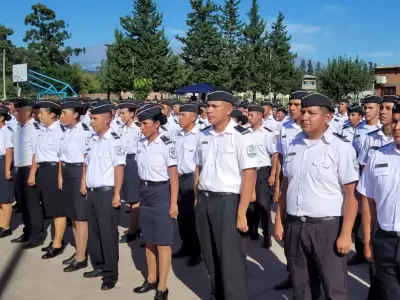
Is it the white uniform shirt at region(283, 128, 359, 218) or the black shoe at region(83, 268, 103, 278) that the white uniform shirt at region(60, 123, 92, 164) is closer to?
the black shoe at region(83, 268, 103, 278)

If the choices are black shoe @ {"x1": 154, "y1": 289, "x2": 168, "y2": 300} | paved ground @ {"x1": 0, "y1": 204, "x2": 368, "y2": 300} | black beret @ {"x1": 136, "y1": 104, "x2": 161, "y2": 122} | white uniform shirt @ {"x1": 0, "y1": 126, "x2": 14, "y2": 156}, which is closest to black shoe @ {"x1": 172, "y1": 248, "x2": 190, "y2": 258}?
paved ground @ {"x1": 0, "y1": 204, "x2": 368, "y2": 300}

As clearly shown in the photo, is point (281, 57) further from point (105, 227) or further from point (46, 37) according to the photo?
point (105, 227)

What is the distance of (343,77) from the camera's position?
37.1 metres

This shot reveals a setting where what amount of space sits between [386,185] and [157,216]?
2334 mm

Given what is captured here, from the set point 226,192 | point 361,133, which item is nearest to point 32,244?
point 226,192

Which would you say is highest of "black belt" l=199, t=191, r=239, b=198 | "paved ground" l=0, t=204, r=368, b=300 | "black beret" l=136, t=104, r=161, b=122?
"black beret" l=136, t=104, r=161, b=122

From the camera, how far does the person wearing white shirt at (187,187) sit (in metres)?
5.79

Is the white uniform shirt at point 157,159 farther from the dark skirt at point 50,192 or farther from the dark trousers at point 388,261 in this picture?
the dark trousers at point 388,261

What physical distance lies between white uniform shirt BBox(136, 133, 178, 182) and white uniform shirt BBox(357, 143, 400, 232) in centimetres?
211

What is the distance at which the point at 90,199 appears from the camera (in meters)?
4.88

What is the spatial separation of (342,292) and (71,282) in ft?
10.3

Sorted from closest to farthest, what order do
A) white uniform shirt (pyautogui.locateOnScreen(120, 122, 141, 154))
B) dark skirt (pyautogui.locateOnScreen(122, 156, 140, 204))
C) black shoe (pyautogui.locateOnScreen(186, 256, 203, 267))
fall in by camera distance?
black shoe (pyautogui.locateOnScreen(186, 256, 203, 267)), dark skirt (pyautogui.locateOnScreen(122, 156, 140, 204)), white uniform shirt (pyautogui.locateOnScreen(120, 122, 141, 154))

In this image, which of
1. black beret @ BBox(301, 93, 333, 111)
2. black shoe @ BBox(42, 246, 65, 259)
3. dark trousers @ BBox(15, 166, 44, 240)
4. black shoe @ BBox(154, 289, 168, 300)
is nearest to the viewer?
black beret @ BBox(301, 93, 333, 111)

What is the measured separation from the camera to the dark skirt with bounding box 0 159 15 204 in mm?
6781
